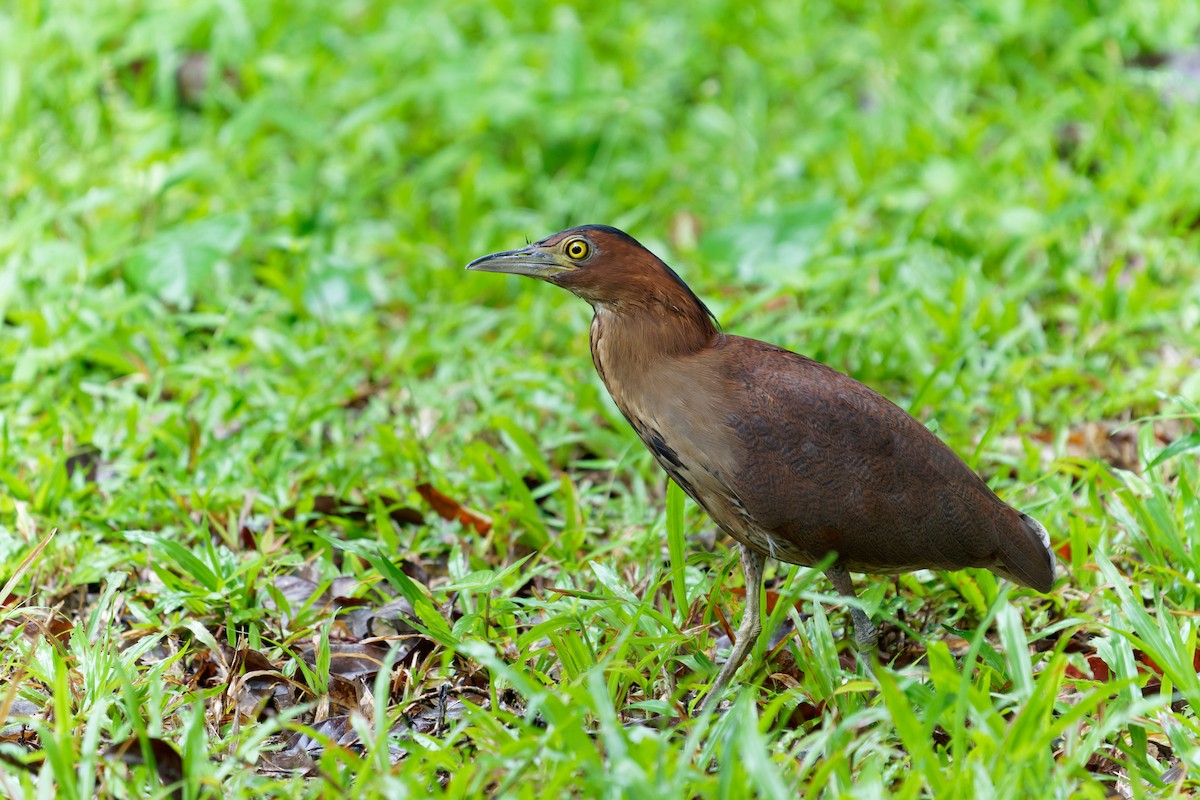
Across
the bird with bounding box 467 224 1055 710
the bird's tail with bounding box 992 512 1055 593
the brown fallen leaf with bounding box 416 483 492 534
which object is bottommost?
the brown fallen leaf with bounding box 416 483 492 534

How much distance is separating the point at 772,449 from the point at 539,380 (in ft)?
5.54

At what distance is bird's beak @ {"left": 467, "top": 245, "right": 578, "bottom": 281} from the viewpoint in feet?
11.1

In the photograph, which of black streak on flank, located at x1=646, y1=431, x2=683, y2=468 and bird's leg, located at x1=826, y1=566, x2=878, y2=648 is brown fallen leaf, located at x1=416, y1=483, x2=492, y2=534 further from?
bird's leg, located at x1=826, y1=566, x2=878, y2=648

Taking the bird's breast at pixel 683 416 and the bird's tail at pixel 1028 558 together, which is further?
the bird's tail at pixel 1028 558

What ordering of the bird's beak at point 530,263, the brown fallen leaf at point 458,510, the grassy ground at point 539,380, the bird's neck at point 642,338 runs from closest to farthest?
the grassy ground at point 539,380
the bird's neck at point 642,338
the bird's beak at point 530,263
the brown fallen leaf at point 458,510

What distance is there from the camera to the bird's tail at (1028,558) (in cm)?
333

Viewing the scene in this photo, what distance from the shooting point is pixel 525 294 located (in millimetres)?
5430

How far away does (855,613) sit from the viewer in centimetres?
335

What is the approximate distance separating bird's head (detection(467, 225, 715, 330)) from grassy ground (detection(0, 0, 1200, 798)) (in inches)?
23.7

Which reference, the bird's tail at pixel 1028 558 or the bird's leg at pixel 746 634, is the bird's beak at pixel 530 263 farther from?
the bird's tail at pixel 1028 558

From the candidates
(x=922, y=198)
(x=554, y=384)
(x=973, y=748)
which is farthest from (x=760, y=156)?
(x=973, y=748)

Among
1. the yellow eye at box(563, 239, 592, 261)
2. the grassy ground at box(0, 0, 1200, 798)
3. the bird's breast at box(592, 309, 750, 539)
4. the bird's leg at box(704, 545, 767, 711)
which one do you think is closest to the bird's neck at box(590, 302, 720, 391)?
the bird's breast at box(592, 309, 750, 539)

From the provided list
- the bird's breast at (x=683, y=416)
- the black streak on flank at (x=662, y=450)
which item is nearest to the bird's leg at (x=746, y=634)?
the bird's breast at (x=683, y=416)

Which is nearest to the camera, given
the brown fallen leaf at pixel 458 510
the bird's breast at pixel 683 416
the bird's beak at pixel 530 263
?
the bird's breast at pixel 683 416
